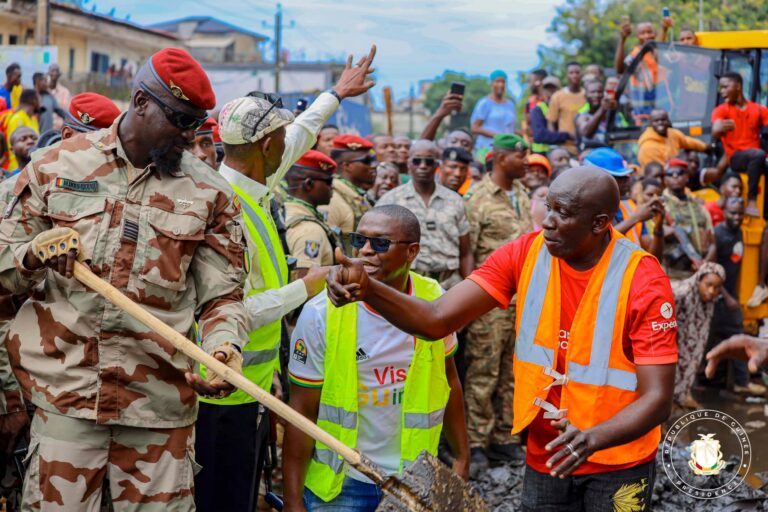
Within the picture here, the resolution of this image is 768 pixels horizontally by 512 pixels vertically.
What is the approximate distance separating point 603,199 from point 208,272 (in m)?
1.56

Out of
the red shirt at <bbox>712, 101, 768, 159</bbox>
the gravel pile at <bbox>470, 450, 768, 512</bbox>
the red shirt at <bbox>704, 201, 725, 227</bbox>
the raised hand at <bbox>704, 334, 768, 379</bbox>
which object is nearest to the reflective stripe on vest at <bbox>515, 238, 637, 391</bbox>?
the raised hand at <bbox>704, 334, 768, 379</bbox>

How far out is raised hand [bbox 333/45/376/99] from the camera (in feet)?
17.3

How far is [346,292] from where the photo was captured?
3.11 metres

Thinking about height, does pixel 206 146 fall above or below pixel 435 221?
above

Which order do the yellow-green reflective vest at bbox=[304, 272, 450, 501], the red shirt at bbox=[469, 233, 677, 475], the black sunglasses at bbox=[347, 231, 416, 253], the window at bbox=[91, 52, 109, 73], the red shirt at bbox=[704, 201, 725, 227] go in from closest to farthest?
the red shirt at bbox=[469, 233, 677, 475]
the yellow-green reflective vest at bbox=[304, 272, 450, 501]
the black sunglasses at bbox=[347, 231, 416, 253]
the red shirt at bbox=[704, 201, 725, 227]
the window at bbox=[91, 52, 109, 73]

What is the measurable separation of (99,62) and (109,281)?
37076mm

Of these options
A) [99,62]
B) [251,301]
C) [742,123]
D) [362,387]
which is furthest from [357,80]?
[99,62]

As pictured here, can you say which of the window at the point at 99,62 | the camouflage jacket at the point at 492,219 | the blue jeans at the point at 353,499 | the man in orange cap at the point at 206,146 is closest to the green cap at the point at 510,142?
the camouflage jacket at the point at 492,219

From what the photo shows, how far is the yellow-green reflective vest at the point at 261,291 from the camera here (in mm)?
4141

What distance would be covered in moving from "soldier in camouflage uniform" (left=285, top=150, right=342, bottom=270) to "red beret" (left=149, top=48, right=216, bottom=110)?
6.70ft

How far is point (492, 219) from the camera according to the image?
7.36 metres

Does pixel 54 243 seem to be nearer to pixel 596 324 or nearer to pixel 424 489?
pixel 424 489

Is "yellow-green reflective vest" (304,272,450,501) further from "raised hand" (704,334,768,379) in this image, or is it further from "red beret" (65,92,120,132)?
"red beret" (65,92,120,132)

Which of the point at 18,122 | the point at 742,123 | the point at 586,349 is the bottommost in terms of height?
the point at 586,349
